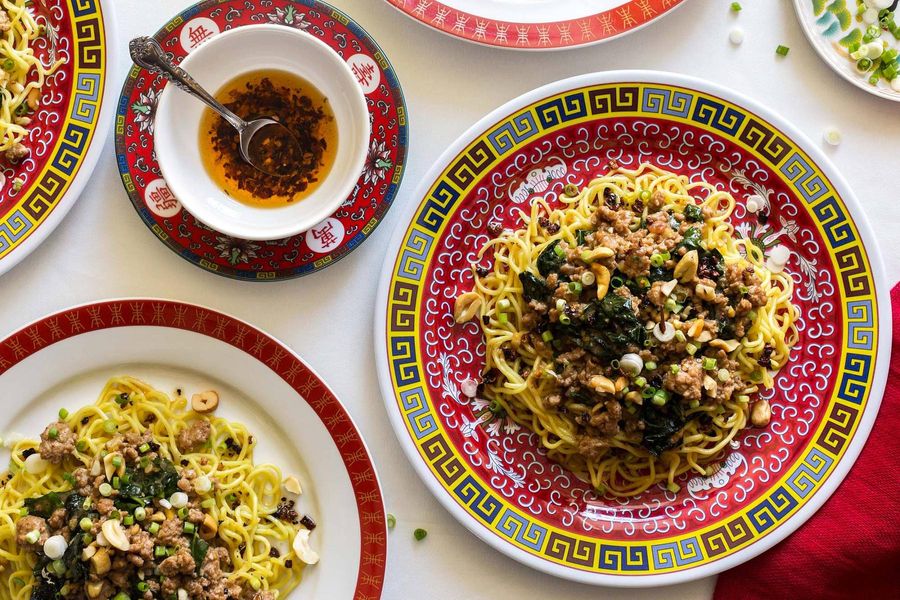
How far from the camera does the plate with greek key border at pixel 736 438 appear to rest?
3.12 meters

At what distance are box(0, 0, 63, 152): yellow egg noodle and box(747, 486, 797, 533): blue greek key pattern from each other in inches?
132

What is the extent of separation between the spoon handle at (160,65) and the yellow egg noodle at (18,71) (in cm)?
50

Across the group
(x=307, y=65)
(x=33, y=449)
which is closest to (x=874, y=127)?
(x=307, y=65)

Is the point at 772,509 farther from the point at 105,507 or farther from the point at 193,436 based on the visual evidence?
the point at 105,507

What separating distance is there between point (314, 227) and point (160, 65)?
0.83 m

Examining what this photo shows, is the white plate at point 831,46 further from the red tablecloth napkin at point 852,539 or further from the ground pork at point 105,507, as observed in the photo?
the ground pork at point 105,507

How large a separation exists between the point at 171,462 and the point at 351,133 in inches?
59.3

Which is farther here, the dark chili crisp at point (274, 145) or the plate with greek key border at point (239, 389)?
the dark chili crisp at point (274, 145)

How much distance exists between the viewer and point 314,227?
10.4 feet

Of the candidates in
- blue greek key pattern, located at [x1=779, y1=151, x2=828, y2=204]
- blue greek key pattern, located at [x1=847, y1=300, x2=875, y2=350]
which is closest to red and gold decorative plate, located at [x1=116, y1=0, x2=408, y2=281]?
blue greek key pattern, located at [x1=779, y1=151, x2=828, y2=204]

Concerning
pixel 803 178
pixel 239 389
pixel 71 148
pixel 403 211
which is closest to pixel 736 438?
pixel 803 178

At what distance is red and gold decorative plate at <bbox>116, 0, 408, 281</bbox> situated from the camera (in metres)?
3.10

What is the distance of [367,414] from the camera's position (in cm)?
327

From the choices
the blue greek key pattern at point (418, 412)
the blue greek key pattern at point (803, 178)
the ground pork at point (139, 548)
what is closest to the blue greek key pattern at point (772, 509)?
the blue greek key pattern at point (803, 178)
